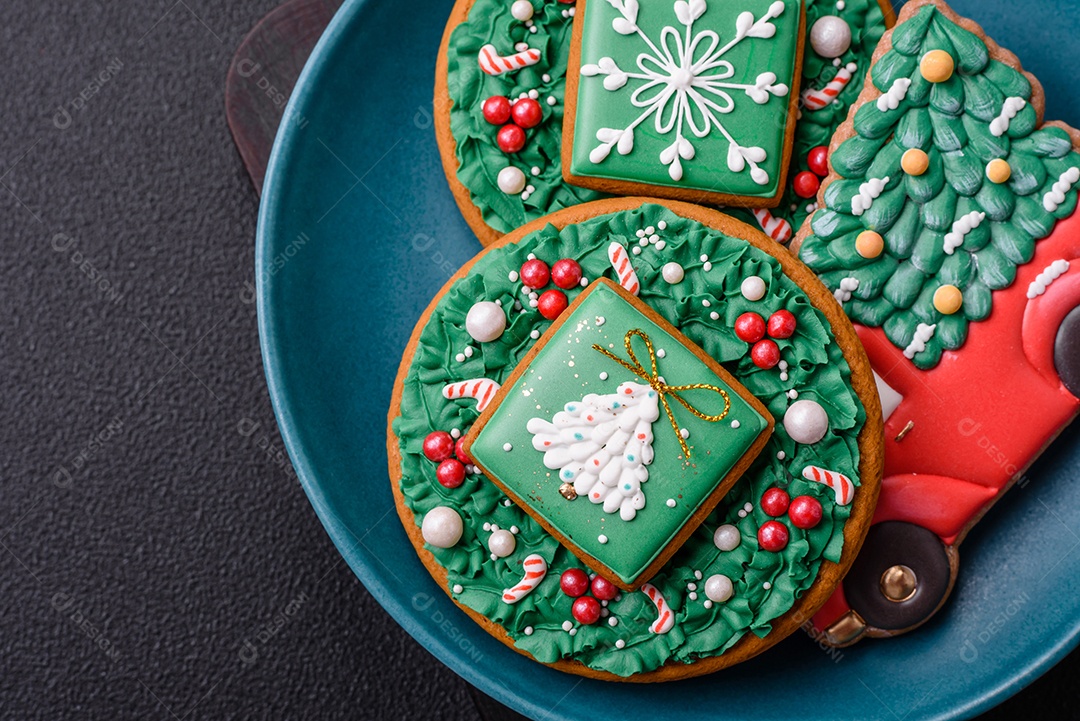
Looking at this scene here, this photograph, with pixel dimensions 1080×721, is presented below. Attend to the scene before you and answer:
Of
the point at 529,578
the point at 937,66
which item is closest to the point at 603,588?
the point at 529,578

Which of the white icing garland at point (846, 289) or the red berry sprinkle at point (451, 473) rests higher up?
the white icing garland at point (846, 289)

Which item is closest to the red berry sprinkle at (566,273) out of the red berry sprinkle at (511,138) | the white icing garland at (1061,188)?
the red berry sprinkle at (511,138)

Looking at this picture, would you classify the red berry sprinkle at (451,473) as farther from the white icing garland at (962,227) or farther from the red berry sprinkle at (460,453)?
the white icing garland at (962,227)

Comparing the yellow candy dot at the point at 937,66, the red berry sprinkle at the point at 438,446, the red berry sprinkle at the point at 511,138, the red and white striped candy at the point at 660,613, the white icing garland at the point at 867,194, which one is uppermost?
the red berry sprinkle at the point at 511,138

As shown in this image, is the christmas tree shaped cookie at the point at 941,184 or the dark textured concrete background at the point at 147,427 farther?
the dark textured concrete background at the point at 147,427

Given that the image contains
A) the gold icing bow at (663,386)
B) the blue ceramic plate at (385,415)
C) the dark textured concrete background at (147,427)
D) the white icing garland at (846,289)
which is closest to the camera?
the gold icing bow at (663,386)

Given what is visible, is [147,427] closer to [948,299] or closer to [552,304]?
[552,304]
